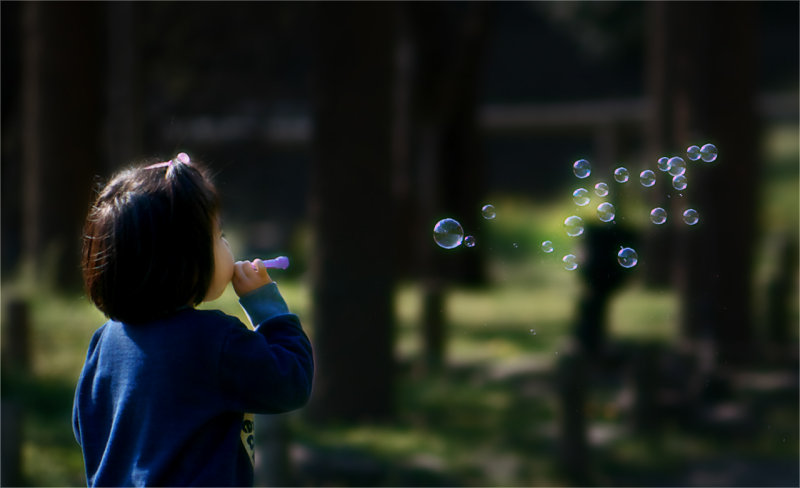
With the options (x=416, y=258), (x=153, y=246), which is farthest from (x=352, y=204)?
(x=416, y=258)

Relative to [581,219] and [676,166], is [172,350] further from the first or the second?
[676,166]

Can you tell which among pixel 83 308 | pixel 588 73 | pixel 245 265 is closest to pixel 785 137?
pixel 588 73

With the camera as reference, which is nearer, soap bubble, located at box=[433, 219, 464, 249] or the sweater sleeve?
the sweater sleeve

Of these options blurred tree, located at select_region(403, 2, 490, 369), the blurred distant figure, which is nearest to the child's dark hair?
the blurred distant figure

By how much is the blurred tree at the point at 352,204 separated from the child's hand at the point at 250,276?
3.27 meters

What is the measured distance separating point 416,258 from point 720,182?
646 cm

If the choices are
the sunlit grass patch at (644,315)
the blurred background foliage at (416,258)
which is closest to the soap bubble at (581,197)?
the blurred background foliage at (416,258)

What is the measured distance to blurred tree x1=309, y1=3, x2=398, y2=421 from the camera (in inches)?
209

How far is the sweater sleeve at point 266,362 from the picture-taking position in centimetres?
184

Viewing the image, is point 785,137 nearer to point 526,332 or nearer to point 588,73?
point 588,73

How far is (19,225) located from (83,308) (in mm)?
5559

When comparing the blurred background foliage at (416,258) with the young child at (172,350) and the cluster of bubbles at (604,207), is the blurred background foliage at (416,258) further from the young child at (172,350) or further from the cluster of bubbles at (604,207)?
the cluster of bubbles at (604,207)

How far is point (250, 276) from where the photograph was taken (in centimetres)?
203

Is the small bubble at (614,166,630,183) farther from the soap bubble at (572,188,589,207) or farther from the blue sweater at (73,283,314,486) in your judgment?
the blue sweater at (73,283,314,486)
